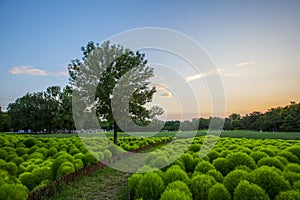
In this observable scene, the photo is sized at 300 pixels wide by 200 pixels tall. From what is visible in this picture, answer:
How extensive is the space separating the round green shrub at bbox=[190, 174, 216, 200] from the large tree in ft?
40.4

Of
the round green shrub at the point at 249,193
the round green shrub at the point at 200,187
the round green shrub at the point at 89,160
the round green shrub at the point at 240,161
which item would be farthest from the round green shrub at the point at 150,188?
the round green shrub at the point at 89,160

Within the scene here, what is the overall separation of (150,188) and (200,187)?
1301 millimetres

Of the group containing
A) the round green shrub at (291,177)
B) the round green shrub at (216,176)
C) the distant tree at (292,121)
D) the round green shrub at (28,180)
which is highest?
the distant tree at (292,121)

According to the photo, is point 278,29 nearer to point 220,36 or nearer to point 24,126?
point 220,36

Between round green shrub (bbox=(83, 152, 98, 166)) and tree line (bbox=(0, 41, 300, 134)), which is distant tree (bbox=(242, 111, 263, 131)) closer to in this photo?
tree line (bbox=(0, 41, 300, 134))

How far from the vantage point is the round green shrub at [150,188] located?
6508mm

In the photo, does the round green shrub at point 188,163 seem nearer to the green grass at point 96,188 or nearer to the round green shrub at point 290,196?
the green grass at point 96,188

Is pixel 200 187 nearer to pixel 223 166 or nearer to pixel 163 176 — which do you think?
pixel 163 176

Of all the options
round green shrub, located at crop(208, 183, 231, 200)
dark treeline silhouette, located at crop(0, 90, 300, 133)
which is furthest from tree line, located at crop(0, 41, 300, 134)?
dark treeline silhouette, located at crop(0, 90, 300, 133)

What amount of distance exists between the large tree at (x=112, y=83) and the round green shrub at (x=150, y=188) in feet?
38.8

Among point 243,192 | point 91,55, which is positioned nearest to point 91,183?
point 243,192

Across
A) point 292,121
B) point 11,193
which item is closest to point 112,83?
Answer: point 11,193

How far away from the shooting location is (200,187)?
20.9 feet

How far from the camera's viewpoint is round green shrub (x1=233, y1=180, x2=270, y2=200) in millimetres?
5302
